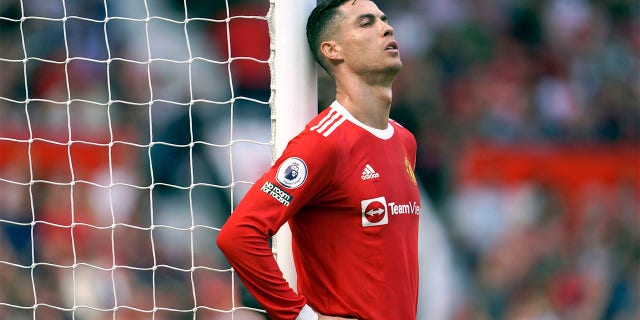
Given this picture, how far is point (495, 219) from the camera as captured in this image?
10.2ft

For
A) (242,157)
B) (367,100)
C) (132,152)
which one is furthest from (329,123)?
(132,152)

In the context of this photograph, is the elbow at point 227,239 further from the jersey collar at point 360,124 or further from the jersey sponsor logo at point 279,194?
the jersey collar at point 360,124

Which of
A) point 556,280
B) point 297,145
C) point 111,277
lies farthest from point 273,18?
point 556,280

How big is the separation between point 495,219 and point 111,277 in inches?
56.9

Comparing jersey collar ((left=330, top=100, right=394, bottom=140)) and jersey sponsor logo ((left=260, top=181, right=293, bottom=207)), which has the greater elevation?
jersey collar ((left=330, top=100, right=394, bottom=140))

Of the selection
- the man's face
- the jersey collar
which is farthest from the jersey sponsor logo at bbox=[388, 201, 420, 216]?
the man's face

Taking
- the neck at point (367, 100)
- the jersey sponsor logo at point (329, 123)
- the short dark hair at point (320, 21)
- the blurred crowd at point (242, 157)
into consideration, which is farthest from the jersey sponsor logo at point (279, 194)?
the blurred crowd at point (242, 157)

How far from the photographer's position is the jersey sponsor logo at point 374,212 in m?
1.48

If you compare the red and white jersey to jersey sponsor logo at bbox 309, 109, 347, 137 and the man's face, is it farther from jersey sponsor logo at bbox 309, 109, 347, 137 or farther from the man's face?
the man's face

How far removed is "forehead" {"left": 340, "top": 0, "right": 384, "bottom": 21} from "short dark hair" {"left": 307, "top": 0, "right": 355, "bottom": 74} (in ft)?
0.04

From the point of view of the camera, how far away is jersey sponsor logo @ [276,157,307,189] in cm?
142

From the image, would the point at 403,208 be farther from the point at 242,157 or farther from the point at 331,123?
the point at 242,157

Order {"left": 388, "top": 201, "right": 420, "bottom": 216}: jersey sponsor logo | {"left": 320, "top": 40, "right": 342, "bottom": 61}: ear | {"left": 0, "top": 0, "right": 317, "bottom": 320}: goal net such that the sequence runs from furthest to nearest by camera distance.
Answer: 1. {"left": 0, "top": 0, "right": 317, "bottom": 320}: goal net
2. {"left": 320, "top": 40, "right": 342, "bottom": 61}: ear
3. {"left": 388, "top": 201, "right": 420, "bottom": 216}: jersey sponsor logo

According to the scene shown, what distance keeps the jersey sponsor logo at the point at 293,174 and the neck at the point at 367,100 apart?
188mm
